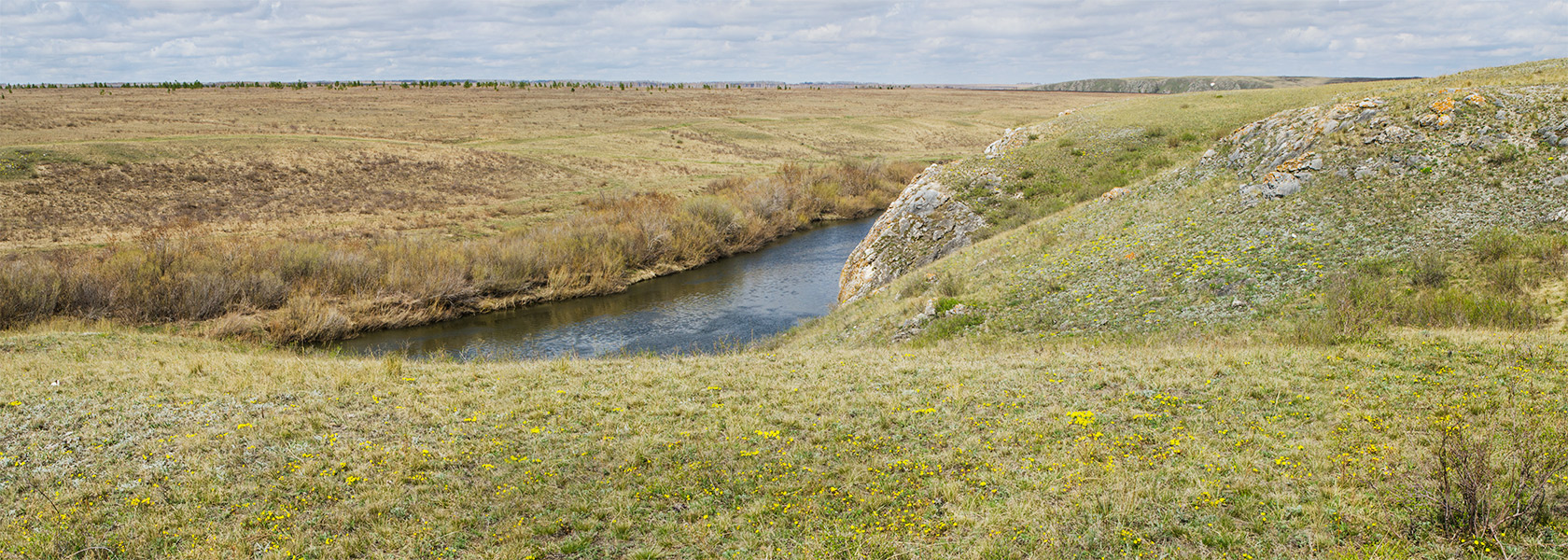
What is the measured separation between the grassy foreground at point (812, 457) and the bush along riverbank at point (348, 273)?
16.2m

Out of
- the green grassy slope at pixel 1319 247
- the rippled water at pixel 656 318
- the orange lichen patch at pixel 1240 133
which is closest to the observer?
the green grassy slope at pixel 1319 247

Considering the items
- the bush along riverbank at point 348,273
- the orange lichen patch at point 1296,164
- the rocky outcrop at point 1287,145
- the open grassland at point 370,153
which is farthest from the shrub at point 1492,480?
the open grassland at point 370,153

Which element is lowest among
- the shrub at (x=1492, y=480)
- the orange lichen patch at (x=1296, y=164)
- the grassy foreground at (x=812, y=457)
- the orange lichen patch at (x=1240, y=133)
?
the grassy foreground at (x=812, y=457)

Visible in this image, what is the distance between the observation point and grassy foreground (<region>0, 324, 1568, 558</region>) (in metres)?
6.44

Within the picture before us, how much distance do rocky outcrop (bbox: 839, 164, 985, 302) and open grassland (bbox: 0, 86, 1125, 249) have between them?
21673mm

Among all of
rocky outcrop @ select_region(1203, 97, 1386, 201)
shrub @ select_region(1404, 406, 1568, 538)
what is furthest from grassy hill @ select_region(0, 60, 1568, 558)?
rocky outcrop @ select_region(1203, 97, 1386, 201)

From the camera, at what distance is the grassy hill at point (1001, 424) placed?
6.51 m

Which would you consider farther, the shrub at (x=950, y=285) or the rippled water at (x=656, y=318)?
the rippled water at (x=656, y=318)

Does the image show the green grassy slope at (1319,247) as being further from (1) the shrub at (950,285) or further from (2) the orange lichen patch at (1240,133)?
(2) the orange lichen patch at (1240,133)

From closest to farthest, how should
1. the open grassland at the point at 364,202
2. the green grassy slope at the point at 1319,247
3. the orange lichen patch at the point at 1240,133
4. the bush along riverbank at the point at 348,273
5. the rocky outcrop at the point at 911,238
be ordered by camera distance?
the green grassy slope at the point at 1319,247 < the orange lichen patch at the point at 1240,133 < the bush along riverbank at the point at 348,273 < the open grassland at the point at 364,202 < the rocky outcrop at the point at 911,238

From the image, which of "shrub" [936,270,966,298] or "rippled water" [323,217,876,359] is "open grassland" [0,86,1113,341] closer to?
"rippled water" [323,217,876,359]

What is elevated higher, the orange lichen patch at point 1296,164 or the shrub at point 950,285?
the orange lichen patch at point 1296,164

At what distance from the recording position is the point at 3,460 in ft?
27.5

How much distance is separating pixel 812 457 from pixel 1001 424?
2.36m
